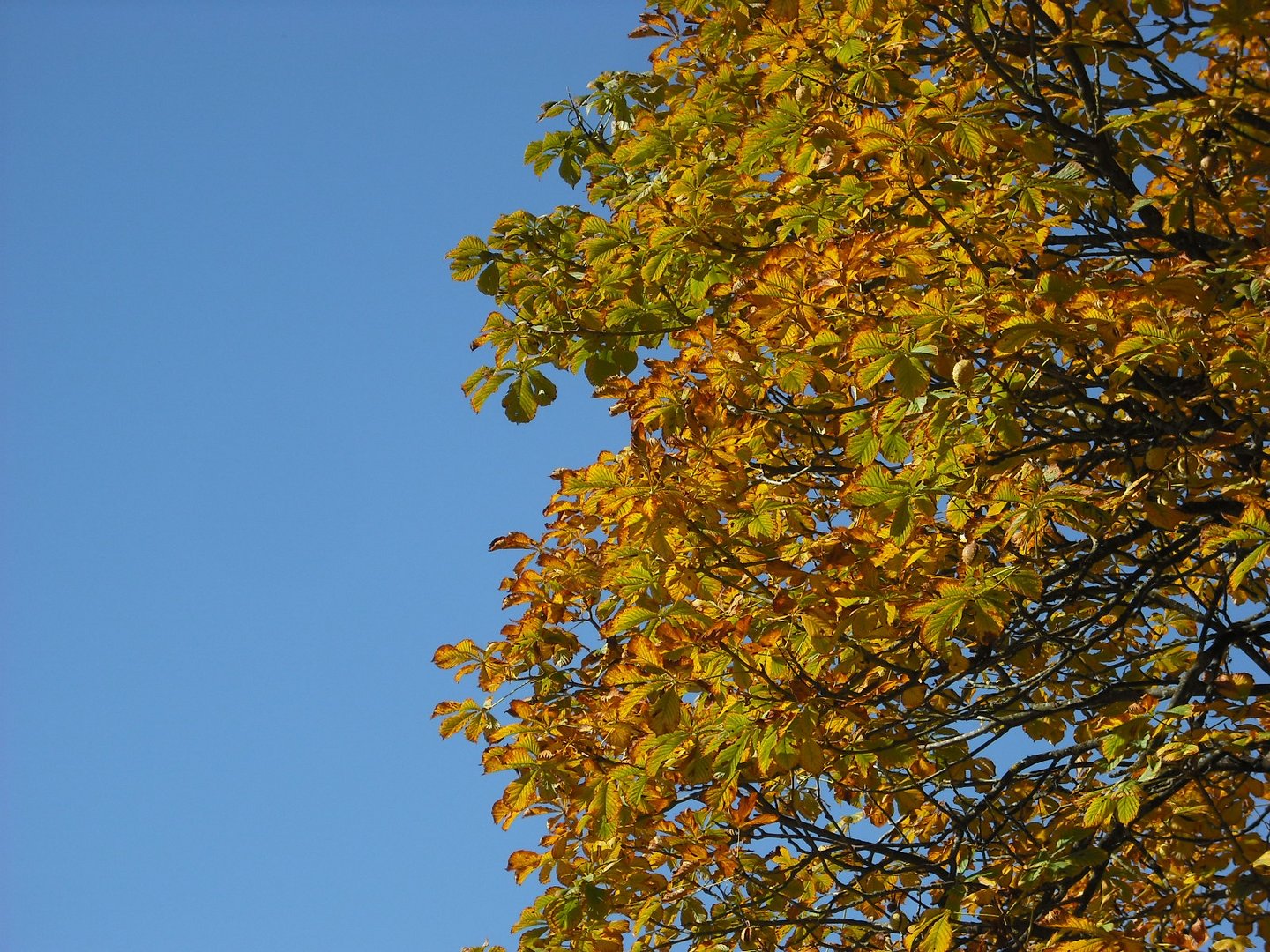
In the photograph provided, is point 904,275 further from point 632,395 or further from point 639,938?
point 639,938

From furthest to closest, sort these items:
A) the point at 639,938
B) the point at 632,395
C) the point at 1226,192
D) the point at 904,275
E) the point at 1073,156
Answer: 1. the point at 1226,192
2. the point at 1073,156
3. the point at 639,938
4. the point at 632,395
5. the point at 904,275

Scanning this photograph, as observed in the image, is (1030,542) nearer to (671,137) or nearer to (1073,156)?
(1073,156)

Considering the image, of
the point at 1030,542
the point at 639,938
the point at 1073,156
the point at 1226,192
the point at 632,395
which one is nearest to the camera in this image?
the point at 1030,542

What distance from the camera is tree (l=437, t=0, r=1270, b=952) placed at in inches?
143

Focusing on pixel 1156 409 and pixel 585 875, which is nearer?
pixel 585 875

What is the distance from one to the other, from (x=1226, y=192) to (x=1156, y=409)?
4.39 ft

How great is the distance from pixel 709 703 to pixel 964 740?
1.17 metres

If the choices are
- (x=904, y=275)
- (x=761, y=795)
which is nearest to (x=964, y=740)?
(x=761, y=795)

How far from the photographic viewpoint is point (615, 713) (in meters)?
4.07

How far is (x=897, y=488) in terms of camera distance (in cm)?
337

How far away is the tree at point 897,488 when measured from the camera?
3623 millimetres

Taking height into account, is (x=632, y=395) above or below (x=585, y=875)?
above

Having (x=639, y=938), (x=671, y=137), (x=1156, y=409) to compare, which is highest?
(x=671, y=137)

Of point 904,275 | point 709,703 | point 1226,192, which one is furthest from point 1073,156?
point 709,703
